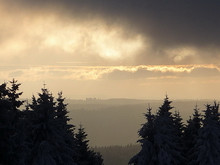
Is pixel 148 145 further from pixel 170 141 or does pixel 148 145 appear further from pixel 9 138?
pixel 9 138

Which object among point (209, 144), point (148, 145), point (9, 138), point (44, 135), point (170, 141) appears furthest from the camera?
point (209, 144)

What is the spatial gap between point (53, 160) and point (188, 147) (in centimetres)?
2154

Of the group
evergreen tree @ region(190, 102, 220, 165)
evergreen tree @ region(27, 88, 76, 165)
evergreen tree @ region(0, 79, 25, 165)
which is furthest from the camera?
evergreen tree @ region(190, 102, 220, 165)

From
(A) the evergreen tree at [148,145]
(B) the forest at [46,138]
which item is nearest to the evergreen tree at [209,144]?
(B) the forest at [46,138]

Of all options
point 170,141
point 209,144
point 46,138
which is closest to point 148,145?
point 170,141

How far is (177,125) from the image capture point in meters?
39.7

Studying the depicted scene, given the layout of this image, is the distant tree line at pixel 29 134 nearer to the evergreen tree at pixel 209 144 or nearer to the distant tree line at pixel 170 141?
the distant tree line at pixel 170 141

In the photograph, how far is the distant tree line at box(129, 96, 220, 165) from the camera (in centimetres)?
2577

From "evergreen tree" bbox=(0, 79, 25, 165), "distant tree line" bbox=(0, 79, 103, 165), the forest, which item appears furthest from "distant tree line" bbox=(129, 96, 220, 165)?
"evergreen tree" bbox=(0, 79, 25, 165)

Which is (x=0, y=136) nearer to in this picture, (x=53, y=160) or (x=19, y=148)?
(x=19, y=148)

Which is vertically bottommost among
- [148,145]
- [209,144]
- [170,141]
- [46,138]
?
[209,144]

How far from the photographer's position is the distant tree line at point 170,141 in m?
25.8

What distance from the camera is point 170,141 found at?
26547mm

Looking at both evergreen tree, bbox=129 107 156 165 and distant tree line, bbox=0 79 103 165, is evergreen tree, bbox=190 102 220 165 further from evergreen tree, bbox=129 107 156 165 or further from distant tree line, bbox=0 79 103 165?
distant tree line, bbox=0 79 103 165
